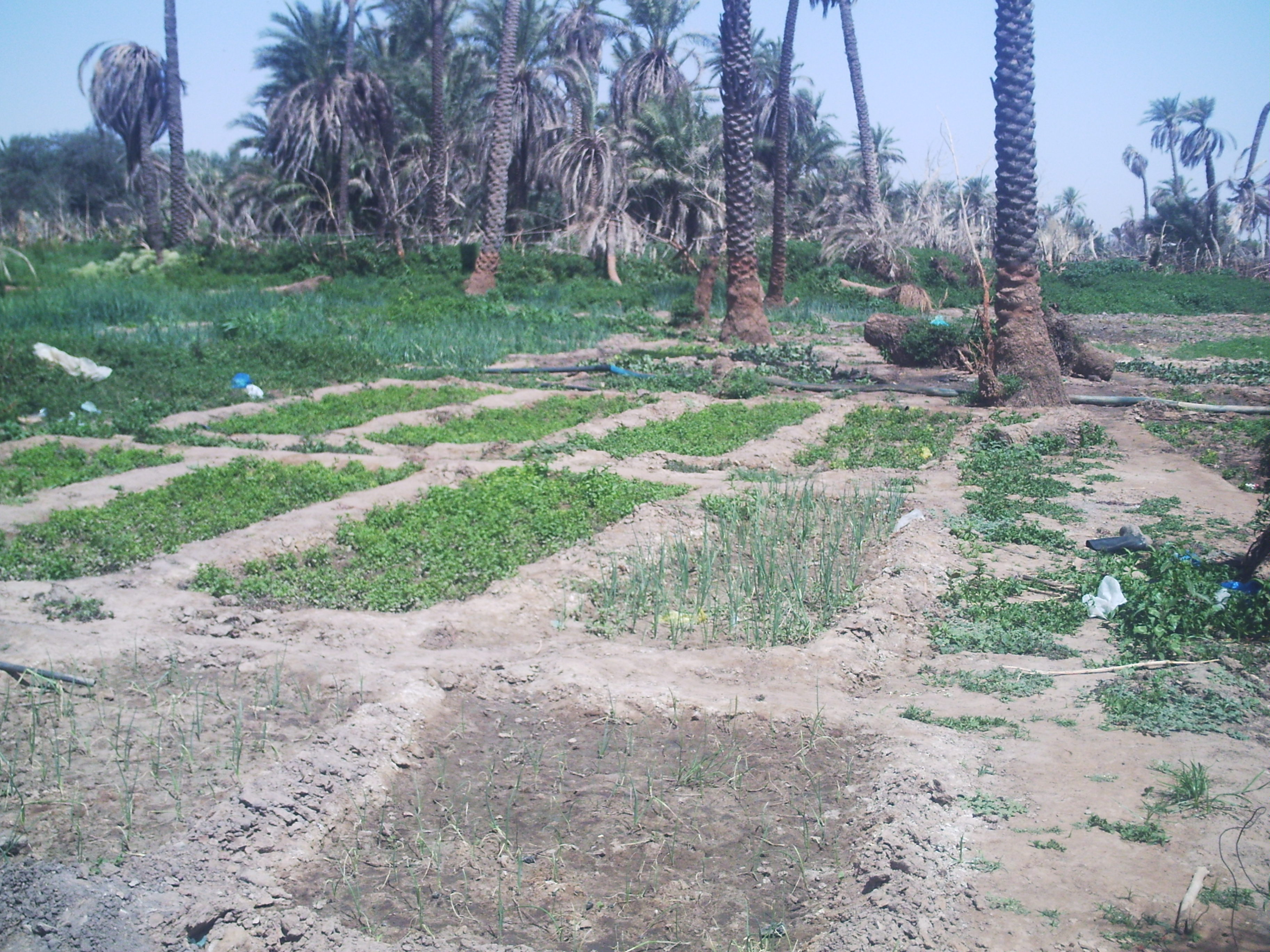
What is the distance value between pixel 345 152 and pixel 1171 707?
2792 centimetres

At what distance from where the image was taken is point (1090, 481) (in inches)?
310

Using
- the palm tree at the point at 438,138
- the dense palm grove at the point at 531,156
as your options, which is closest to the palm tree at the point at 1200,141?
the dense palm grove at the point at 531,156

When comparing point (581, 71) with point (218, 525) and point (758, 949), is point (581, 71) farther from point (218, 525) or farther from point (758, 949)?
point (758, 949)

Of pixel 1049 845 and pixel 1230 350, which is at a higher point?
pixel 1230 350

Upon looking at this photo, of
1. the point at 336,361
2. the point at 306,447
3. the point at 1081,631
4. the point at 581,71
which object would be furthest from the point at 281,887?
the point at 581,71

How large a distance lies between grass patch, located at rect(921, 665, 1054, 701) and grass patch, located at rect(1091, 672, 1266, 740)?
0.76ft

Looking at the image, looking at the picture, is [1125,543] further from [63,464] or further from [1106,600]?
[63,464]

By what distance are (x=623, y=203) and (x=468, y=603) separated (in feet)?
76.1

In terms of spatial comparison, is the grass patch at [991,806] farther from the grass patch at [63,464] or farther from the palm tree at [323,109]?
the palm tree at [323,109]

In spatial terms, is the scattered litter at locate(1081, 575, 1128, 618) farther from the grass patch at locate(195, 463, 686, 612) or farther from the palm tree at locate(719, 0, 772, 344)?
the palm tree at locate(719, 0, 772, 344)

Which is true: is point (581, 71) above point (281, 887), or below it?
above

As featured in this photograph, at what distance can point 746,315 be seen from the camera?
53.6ft

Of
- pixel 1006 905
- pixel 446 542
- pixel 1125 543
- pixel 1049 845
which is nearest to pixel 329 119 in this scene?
pixel 446 542

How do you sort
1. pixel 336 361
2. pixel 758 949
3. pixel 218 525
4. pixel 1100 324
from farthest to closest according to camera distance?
1. pixel 1100 324
2. pixel 336 361
3. pixel 218 525
4. pixel 758 949
